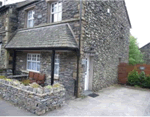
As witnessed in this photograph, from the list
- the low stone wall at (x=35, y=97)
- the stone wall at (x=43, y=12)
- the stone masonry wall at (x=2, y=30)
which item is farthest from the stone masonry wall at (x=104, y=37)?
the stone masonry wall at (x=2, y=30)

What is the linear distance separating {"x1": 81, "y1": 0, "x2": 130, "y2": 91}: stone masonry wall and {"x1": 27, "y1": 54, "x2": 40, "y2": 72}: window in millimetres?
3736

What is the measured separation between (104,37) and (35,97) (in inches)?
238

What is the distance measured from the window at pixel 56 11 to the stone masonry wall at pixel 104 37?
183 cm

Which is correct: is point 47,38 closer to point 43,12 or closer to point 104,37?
point 43,12

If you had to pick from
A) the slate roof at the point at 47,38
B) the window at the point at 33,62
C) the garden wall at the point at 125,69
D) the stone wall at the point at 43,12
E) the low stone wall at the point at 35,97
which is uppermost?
the stone wall at the point at 43,12

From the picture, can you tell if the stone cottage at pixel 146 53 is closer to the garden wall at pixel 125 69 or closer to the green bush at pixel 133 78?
the garden wall at pixel 125 69

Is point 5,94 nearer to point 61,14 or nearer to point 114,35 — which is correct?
point 61,14

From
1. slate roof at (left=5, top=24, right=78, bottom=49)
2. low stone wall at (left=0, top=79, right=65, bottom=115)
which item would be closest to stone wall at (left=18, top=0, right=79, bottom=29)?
slate roof at (left=5, top=24, right=78, bottom=49)

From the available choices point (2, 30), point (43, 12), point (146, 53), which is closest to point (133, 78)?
point (43, 12)

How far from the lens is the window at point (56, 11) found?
758cm

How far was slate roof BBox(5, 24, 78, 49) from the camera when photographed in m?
5.99

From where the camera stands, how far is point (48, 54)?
7.68m

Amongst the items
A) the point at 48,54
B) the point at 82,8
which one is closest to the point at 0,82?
the point at 48,54

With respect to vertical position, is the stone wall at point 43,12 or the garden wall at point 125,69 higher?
the stone wall at point 43,12
